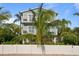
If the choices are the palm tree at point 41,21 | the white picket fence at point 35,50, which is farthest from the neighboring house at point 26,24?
the white picket fence at point 35,50

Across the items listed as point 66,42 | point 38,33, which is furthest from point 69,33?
point 38,33

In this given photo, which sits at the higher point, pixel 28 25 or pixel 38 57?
pixel 28 25

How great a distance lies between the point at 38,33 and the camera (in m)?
5.62

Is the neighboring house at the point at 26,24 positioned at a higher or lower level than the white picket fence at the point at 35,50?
higher

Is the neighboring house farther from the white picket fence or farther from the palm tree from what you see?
the white picket fence

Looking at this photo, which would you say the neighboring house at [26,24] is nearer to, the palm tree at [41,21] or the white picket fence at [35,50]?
the palm tree at [41,21]

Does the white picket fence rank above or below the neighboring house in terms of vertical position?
below

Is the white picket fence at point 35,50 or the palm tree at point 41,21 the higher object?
the palm tree at point 41,21

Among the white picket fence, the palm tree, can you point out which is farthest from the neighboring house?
the white picket fence

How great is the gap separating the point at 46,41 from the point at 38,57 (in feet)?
0.95

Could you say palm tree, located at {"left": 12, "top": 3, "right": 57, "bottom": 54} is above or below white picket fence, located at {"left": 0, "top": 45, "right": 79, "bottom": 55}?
above

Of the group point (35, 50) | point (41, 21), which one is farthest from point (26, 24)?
point (35, 50)

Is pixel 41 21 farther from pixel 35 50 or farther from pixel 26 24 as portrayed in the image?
pixel 35 50

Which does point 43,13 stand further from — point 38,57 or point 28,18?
point 38,57
